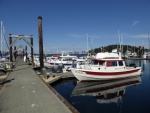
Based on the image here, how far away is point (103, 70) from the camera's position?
19469 mm

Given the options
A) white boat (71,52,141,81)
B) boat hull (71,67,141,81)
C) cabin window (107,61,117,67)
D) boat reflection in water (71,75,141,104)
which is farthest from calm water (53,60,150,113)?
cabin window (107,61,117,67)

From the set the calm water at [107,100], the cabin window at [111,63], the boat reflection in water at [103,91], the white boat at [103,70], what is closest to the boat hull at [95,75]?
the white boat at [103,70]

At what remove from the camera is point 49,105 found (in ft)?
25.5

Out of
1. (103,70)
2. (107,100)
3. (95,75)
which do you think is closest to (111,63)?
(103,70)

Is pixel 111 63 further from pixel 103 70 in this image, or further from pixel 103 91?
pixel 103 91

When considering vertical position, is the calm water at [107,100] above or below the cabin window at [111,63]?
below

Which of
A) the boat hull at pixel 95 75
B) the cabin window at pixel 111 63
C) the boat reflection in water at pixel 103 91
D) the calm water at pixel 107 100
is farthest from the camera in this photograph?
the cabin window at pixel 111 63

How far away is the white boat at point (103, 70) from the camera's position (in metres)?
19.0

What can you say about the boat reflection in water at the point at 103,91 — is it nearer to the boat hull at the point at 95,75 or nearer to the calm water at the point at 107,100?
the calm water at the point at 107,100

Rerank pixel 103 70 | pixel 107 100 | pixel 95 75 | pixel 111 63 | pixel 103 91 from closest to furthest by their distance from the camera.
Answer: pixel 107 100 → pixel 103 91 → pixel 95 75 → pixel 103 70 → pixel 111 63

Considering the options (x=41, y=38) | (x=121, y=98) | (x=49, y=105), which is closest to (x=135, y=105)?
(x=121, y=98)

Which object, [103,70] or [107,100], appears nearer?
[107,100]

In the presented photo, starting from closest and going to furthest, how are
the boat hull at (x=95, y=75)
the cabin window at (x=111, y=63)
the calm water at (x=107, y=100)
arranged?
the calm water at (x=107, y=100) < the boat hull at (x=95, y=75) < the cabin window at (x=111, y=63)

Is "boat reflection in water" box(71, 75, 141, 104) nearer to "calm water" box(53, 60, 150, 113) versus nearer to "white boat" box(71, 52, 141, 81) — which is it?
"calm water" box(53, 60, 150, 113)
